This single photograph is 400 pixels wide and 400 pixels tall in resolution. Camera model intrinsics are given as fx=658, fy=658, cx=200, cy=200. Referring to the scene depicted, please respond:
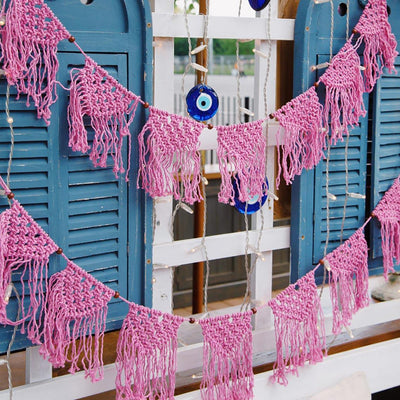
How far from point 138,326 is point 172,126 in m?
0.42

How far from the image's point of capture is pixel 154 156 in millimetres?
1314

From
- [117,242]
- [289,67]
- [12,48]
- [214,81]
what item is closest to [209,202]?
[289,67]

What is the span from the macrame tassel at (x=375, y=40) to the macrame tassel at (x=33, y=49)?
729 mm

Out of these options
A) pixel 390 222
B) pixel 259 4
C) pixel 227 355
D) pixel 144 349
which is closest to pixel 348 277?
pixel 390 222

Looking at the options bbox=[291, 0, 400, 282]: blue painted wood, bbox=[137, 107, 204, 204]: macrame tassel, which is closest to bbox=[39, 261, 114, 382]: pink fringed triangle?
bbox=[137, 107, 204, 204]: macrame tassel

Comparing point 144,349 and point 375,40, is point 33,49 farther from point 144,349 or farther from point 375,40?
point 375,40

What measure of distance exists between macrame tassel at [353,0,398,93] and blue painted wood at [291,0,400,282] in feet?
0.11

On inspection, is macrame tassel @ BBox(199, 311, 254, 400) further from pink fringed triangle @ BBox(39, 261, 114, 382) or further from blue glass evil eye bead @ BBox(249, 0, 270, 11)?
blue glass evil eye bead @ BBox(249, 0, 270, 11)

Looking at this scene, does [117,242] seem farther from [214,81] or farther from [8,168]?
[214,81]

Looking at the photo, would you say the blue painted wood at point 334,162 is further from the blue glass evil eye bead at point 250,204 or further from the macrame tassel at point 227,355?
the macrame tassel at point 227,355

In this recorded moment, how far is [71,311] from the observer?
128 centimetres

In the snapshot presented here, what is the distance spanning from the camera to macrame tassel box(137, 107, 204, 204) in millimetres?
1313

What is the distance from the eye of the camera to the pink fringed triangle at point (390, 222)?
65.6 inches

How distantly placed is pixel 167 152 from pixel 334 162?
49 centimetres
